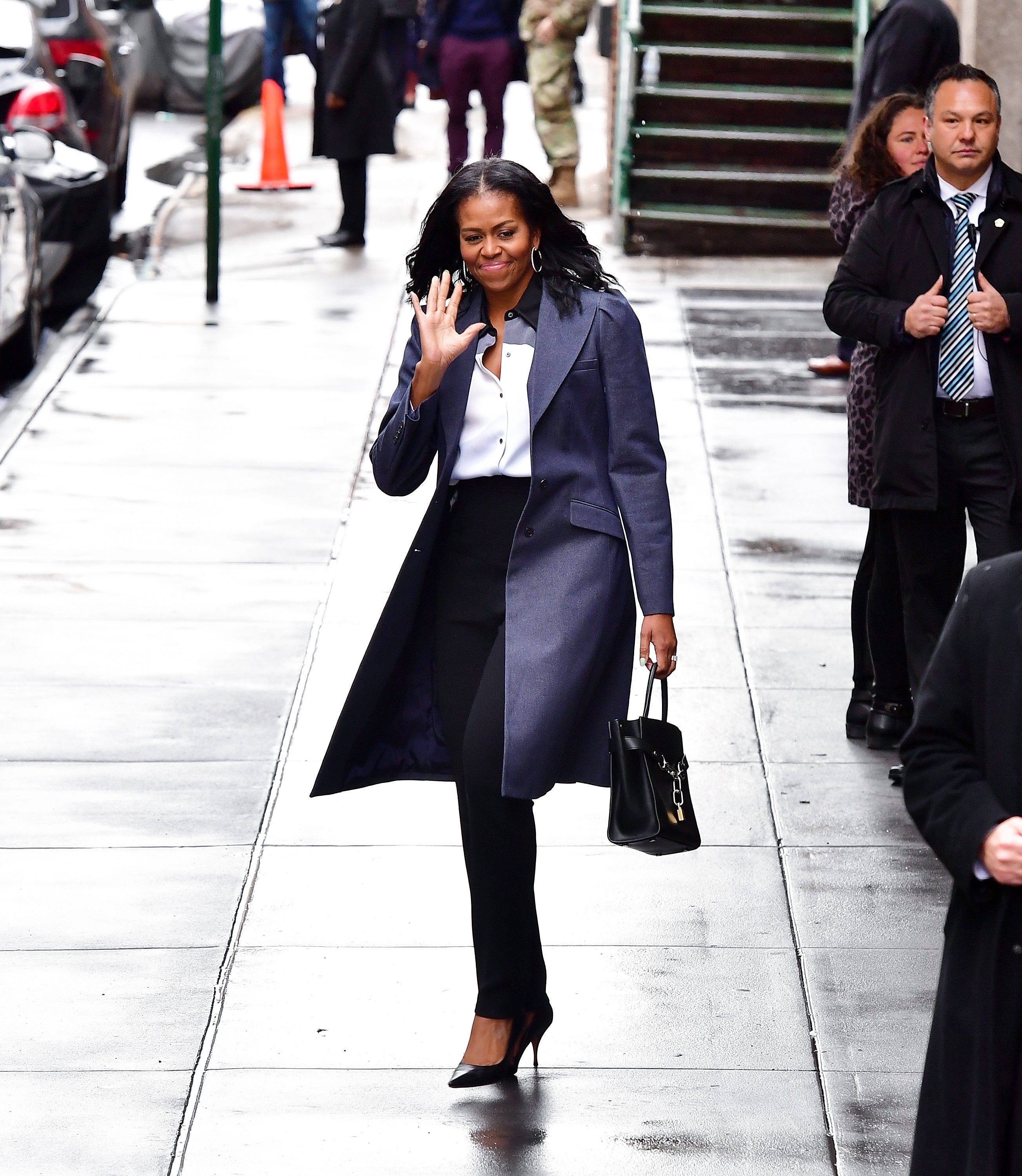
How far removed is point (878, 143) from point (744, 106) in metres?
9.80

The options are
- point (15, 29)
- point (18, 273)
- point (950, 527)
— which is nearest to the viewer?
point (950, 527)

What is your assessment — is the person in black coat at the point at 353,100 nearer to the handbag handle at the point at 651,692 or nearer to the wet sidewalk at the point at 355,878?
the wet sidewalk at the point at 355,878

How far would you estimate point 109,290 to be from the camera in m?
14.4

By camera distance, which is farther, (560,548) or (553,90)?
(553,90)

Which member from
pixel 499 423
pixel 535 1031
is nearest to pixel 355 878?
pixel 535 1031

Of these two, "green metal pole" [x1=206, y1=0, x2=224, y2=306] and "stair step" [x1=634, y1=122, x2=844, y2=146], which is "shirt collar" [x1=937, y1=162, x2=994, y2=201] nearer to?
"green metal pole" [x1=206, y1=0, x2=224, y2=306]

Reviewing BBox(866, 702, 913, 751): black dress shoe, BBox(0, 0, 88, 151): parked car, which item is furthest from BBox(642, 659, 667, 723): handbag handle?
BBox(0, 0, 88, 151): parked car

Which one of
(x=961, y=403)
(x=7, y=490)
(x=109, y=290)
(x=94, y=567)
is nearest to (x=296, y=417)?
(x=7, y=490)

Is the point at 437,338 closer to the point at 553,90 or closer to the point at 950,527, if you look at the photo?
the point at 950,527

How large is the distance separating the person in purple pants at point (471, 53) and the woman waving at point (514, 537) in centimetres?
1215

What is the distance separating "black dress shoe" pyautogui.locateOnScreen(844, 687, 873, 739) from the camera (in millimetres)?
6898

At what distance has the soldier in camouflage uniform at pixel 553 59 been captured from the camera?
1659cm

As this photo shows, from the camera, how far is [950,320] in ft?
19.6

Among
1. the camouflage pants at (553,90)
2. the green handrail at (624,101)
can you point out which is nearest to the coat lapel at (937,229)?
the green handrail at (624,101)
